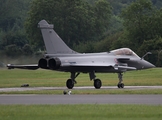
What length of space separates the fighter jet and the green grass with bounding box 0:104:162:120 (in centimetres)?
1215

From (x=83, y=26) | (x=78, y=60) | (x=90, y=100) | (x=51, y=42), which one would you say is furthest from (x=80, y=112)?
(x=83, y=26)

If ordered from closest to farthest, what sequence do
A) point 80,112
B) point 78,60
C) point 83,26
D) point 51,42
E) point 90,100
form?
1. point 80,112
2. point 90,100
3. point 51,42
4. point 78,60
5. point 83,26

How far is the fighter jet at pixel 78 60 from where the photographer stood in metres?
32.0

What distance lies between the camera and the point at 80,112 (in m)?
18.0

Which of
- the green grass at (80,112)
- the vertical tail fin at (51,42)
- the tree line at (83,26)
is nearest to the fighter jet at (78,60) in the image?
the vertical tail fin at (51,42)

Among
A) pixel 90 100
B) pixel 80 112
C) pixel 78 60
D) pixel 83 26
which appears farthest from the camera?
pixel 83 26

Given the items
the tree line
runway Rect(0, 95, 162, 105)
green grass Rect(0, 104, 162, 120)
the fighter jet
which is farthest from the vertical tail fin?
the tree line

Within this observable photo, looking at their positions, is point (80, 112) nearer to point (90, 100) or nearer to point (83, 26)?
point (90, 100)

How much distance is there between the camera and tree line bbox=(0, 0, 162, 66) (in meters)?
74.8

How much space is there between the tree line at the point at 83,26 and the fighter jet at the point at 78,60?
19138 millimetres

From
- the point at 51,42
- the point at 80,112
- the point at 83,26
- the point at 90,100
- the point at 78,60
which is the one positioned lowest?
the point at 90,100

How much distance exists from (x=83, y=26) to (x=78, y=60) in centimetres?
5932

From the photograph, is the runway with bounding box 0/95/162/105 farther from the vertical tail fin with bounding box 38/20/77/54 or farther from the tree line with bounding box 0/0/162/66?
the tree line with bounding box 0/0/162/66

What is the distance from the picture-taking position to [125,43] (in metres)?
76.6
